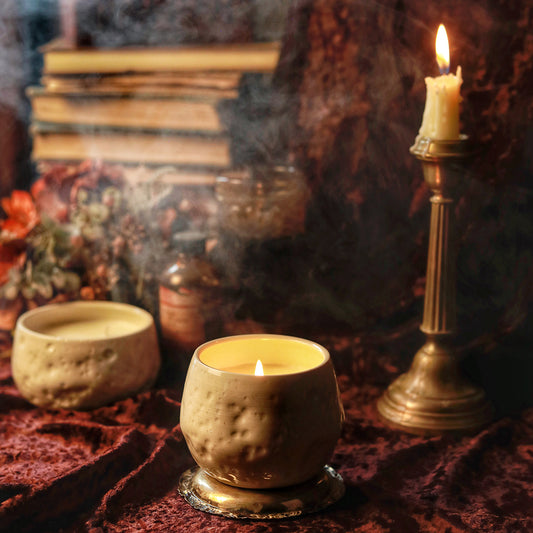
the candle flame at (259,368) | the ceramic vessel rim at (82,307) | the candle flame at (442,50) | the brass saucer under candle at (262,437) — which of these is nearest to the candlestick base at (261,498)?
the brass saucer under candle at (262,437)

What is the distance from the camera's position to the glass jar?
1000 mm

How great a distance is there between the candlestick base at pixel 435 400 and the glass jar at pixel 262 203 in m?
0.25

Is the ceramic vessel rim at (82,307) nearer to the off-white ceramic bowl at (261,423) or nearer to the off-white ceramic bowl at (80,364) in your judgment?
the off-white ceramic bowl at (80,364)

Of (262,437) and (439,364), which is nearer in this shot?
(262,437)

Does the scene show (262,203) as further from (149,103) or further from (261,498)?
(261,498)

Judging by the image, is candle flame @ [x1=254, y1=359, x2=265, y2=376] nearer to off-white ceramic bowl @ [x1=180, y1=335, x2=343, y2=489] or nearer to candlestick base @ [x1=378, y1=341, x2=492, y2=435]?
off-white ceramic bowl @ [x1=180, y1=335, x2=343, y2=489]

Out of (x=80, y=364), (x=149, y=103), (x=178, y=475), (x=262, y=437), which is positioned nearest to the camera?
(x=262, y=437)

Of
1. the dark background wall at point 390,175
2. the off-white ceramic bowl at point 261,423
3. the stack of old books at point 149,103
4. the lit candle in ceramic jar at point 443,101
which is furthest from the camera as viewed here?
the stack of old books at point 149,103

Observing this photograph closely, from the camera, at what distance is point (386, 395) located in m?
0.93

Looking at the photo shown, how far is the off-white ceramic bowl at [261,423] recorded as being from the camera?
0.66m

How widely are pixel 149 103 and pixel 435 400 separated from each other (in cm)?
61

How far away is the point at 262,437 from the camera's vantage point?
66cm

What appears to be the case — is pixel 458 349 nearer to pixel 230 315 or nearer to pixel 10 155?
pixel 230 315

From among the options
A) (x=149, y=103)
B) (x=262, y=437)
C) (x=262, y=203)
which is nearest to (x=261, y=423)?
(x=262, y=437)
